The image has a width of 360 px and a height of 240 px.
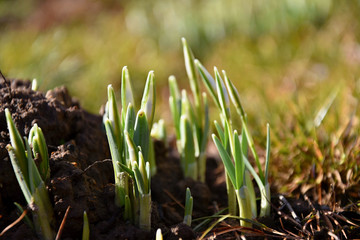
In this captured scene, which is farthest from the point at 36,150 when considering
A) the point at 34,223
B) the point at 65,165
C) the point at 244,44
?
the point at 244,44

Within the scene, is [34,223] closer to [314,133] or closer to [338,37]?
[314,133]

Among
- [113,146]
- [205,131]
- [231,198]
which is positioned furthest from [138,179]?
[205,131]

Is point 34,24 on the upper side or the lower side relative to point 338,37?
upper

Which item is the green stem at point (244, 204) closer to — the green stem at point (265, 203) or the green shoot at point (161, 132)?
the green stem at point (265, 203)

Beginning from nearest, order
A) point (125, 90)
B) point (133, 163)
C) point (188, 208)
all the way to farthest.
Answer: point (133, 163), point (188, 208), point (125, 90)

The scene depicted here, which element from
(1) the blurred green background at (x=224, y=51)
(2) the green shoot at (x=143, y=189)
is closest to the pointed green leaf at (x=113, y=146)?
(2) the green shoot at (x=143, y=189)

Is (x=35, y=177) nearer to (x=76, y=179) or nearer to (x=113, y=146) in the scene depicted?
(x=76, y=179)
